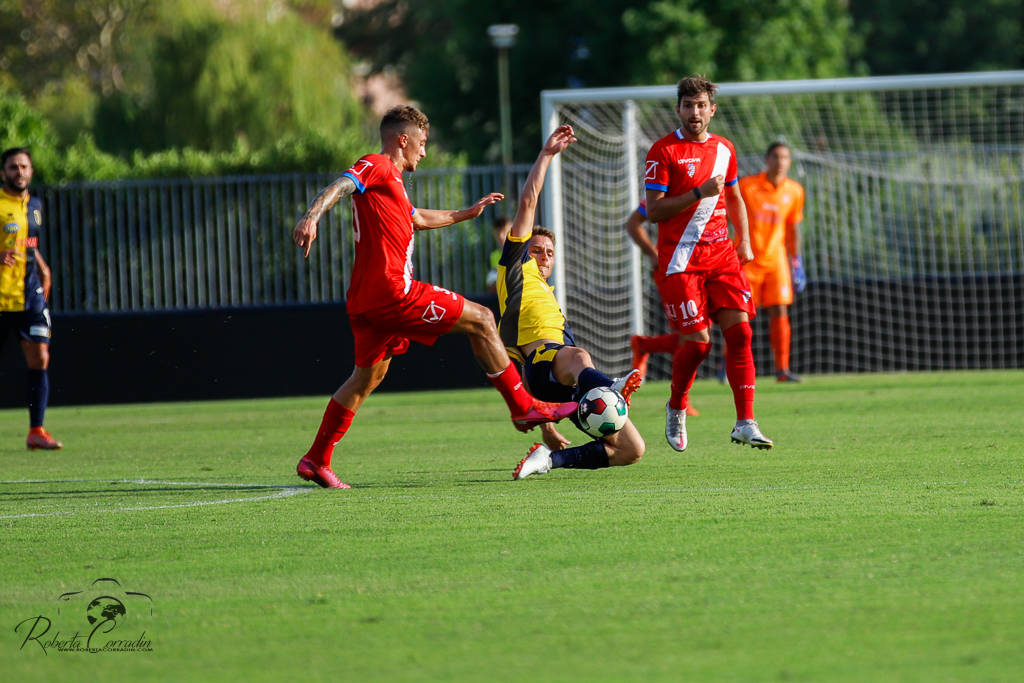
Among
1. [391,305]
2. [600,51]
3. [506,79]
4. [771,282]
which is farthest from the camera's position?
[506,79]

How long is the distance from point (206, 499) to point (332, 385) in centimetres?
937

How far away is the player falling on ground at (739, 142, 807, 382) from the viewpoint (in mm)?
13688

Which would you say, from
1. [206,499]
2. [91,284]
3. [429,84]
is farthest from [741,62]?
[206,499]

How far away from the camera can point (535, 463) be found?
726 cm

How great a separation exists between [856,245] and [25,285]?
10.8m

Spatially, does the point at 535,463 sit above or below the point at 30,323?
below

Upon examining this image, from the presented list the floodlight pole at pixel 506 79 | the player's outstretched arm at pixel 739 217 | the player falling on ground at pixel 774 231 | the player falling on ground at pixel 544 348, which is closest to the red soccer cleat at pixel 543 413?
the player falling on ground at pixel 544 348

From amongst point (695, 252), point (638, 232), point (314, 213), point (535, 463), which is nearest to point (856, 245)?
point (638, 232)

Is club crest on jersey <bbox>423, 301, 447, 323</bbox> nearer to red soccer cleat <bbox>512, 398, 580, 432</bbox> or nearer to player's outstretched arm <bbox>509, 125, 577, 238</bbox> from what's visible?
red soccer cleat <bbox>512, 398, 580, 432</bbox>

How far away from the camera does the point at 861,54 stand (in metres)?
44.2

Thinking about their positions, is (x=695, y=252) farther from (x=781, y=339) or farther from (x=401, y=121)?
(x=781, y=339)

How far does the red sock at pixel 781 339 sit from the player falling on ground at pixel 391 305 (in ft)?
23.8

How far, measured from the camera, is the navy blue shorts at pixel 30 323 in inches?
414

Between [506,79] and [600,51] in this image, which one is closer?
[600,51]
